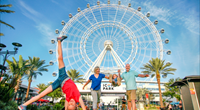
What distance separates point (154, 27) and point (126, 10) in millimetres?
7114

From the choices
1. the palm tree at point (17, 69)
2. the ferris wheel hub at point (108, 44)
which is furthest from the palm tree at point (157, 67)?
the palm tree at point (17, 69)

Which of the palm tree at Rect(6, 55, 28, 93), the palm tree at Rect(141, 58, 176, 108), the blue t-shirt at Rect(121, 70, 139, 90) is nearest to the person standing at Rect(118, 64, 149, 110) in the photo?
the blue t-shirt at Rect(121, 70, 139, 90)

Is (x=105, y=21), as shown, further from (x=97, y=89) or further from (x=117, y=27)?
(x=97, y=89)

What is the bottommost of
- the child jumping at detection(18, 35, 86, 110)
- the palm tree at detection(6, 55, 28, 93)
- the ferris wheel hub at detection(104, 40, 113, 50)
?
the child jumping at detection(18, 35, 86, 110)

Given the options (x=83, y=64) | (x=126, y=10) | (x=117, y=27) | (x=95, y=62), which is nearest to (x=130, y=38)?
(x=117, y=27)

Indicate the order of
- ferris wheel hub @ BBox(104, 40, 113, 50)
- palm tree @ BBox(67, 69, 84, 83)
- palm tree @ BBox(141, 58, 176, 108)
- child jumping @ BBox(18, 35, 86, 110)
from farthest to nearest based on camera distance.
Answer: ferris wheel hub @ BBox(104, 40, 113, 50) → palm tree @ BBox(67, 69, 84, 83) → palm tree @ BBox(141, 58, 176, 108) → child jumping @ BBox(18, 35, 86, 110)

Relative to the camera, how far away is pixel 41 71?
1010 inches

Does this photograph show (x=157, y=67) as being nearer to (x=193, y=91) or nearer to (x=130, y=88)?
(x=193, y=91)

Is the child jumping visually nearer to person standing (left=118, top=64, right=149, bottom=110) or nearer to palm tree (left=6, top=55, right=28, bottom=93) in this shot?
person standing (left=118, top=64, right=149, bottom=110)

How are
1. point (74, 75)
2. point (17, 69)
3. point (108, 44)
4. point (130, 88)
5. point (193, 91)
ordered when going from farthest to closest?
point (108, 44), point (74, 75), point (17, 69), point (193, 91), point (130, 88)

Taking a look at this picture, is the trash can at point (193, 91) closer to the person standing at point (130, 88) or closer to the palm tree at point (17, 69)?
the person standing at point (130, 88)

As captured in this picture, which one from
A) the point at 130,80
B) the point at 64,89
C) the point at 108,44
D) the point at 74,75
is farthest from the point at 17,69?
the point at 108,44

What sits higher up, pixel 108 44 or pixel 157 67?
pixel 108 44

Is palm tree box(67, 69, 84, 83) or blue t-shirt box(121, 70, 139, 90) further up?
palm tree box(67, 69, 84, 83)
